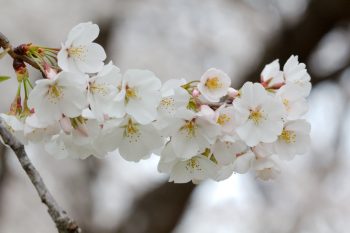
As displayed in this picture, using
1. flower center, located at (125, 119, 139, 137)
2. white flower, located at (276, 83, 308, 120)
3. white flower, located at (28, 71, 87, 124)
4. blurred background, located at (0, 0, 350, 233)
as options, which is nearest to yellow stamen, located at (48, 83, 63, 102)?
white flower, located at (28, 71, 87, 124)

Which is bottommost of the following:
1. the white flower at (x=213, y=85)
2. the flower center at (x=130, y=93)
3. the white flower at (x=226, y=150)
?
the white flower at (x=226, y=150)

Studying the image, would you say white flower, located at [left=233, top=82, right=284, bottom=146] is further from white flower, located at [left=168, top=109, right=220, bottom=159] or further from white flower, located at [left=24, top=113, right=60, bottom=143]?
white flower, located at [left=24, top=113, right=60, bottom=143]

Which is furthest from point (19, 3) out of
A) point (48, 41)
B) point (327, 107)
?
point (327, 107)

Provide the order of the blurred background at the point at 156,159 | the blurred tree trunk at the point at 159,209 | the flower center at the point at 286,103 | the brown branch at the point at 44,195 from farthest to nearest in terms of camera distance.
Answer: the blurred background at the point at 156,159 < the blurred tree trunk at the point at 159,209 < the flower center at the point at 286,103 < the brown branch at the point at 44,195

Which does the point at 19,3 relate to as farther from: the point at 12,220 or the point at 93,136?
the point at 93,136

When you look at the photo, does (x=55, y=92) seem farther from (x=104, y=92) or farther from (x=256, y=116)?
(x=256, y=116)

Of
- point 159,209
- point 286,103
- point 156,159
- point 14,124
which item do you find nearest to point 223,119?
point 286,103

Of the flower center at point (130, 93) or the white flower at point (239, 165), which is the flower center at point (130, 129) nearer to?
the flower center at point (130, 93)

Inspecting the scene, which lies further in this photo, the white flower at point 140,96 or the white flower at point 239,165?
the white flower at point 239,165

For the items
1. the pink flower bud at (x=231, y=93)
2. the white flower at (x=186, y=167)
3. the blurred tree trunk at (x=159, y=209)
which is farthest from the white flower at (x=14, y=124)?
the blurred tree trunk at (x=159, y=209)
